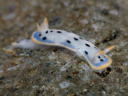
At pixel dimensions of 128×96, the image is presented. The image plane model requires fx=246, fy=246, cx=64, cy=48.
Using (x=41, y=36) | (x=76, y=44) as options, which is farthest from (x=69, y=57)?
(x=41, y=36)

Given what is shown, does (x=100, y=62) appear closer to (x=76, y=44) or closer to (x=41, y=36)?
(x=76, y=44)

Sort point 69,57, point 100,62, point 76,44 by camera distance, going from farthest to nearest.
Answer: point 69,57, point 76,44, point 100,62

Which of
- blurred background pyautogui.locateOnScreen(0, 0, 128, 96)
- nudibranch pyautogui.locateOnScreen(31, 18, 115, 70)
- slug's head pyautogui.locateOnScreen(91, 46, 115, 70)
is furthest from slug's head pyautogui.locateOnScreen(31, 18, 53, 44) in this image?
slug's head pyautogui.locateOnScreen(91, 46, 115, 70)

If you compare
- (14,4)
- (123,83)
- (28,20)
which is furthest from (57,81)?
(14,4)

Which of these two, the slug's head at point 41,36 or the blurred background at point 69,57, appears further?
the slug's head at point 41,36

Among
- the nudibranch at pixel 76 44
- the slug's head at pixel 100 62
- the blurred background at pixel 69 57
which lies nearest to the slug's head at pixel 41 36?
the nudibranch at pixel 76 44

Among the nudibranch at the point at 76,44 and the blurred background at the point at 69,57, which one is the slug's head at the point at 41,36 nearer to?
the nudibranch at the point at 76,44

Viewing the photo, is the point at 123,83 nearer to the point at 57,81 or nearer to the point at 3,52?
the point at 57,81
